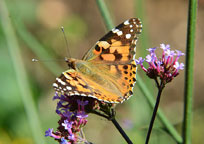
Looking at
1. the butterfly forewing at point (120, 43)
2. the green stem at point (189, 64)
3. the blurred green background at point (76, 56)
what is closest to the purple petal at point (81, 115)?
the butterfly forewing at point (120, 43)

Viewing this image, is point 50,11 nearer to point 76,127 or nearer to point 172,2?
point 172,2

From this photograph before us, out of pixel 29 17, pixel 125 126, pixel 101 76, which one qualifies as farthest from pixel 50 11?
pixel 101 76

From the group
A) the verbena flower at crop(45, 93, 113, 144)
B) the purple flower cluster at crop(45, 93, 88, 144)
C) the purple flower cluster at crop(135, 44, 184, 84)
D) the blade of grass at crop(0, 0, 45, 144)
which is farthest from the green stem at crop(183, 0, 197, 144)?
the blade of grass at crop(0, 0, 45, 144)

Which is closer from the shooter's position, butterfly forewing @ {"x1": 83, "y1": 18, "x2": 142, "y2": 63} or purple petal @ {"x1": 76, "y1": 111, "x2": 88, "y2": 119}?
purple petal @ {"x1": 76, "y1": 111, "x2": 88, "y2": 119}

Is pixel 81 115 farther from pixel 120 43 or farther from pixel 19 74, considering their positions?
pixel 19 74

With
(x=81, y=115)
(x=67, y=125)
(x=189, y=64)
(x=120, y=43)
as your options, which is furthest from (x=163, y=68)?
(x=67, y=125)

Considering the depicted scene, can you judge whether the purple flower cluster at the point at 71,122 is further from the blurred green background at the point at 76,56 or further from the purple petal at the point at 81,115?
the blurred green background at the point at 76,56

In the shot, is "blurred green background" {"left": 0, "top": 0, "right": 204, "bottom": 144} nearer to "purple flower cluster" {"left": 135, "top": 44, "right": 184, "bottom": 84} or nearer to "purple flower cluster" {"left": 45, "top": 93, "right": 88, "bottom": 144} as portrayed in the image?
"purple flower cluster" {"left": 135, "top": 44, "right": 184, "bottom": 84}
